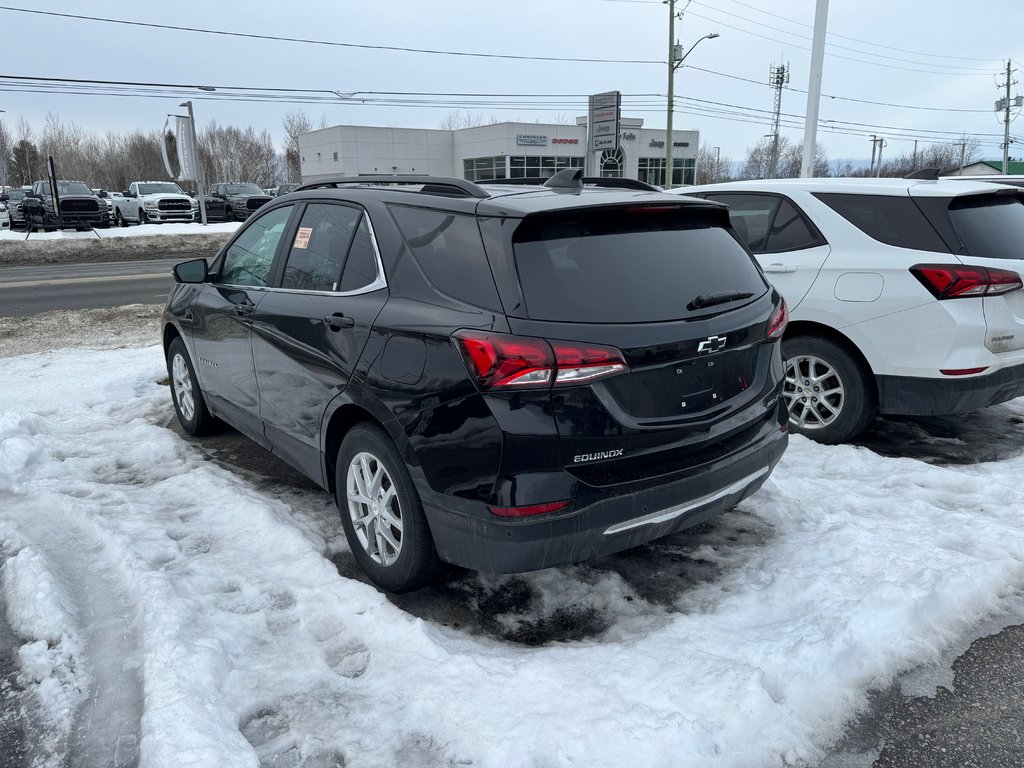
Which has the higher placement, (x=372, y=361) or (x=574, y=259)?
(x=574, y=259)

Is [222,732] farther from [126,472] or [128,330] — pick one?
[128,330]

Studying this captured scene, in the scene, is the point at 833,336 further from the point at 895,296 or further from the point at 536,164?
the point at 536,164

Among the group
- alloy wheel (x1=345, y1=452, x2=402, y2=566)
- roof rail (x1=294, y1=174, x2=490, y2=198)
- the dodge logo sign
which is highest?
roof rail (x1=294, y1=174, x2=490, y2=198)

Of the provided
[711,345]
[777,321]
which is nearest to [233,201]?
[777,321]

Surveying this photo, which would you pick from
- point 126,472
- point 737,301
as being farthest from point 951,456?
point 126,472

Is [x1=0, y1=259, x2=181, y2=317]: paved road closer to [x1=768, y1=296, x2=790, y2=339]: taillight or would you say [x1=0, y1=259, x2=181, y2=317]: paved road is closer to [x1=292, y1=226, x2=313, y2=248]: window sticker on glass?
[x1=292, y1=226, x2=313, y2=248]: window sticker on glass

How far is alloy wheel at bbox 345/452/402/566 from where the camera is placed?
326 cm

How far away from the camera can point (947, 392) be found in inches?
184

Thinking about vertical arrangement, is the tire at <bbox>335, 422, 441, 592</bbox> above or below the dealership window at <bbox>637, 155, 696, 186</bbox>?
below

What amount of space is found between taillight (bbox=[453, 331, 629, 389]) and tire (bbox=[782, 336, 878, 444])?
8.65 ft

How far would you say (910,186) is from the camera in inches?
201

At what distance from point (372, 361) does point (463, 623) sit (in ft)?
3.79

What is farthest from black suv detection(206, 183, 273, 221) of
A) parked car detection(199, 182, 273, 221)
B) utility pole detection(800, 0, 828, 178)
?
utility pole detection(800, 0, 828, 178)

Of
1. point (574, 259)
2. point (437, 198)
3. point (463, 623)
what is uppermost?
point (437, 198)
